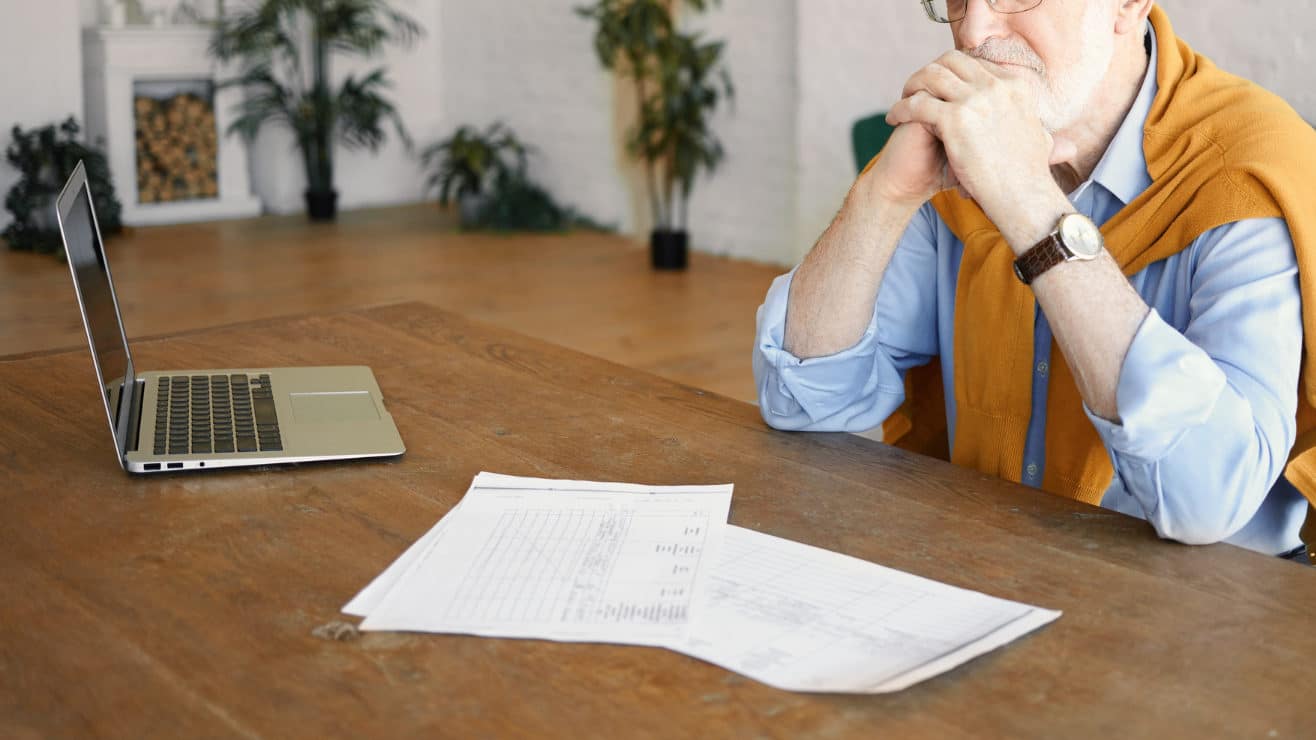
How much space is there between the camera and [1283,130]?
1.44 m

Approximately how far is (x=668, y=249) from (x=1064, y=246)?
507cm

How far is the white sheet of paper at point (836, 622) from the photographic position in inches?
37.1

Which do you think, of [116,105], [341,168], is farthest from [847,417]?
[341,168]

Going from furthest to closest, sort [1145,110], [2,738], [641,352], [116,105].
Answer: [116,105], [641,352], [1145,110], [2,738]

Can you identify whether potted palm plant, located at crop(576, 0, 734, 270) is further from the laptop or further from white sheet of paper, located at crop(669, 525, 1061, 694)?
white sheet of paper, located at crop(669, 525, 1061, 694)

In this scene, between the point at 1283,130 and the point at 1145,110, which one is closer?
the point at 1283,130

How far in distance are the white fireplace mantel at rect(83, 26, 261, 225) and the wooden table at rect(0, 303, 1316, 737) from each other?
576cm

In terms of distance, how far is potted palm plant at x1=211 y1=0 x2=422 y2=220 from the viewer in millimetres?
7129

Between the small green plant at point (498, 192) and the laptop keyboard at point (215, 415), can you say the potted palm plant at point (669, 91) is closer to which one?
the small green plant at point (498, 192)

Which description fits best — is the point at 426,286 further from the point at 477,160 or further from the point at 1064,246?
the point at 1064,246

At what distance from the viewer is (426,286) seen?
5844 millimetres

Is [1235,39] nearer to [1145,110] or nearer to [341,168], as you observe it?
[1145,110]

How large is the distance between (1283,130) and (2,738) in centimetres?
128

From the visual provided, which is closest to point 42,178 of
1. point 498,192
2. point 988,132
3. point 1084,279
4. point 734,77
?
point 498,192
